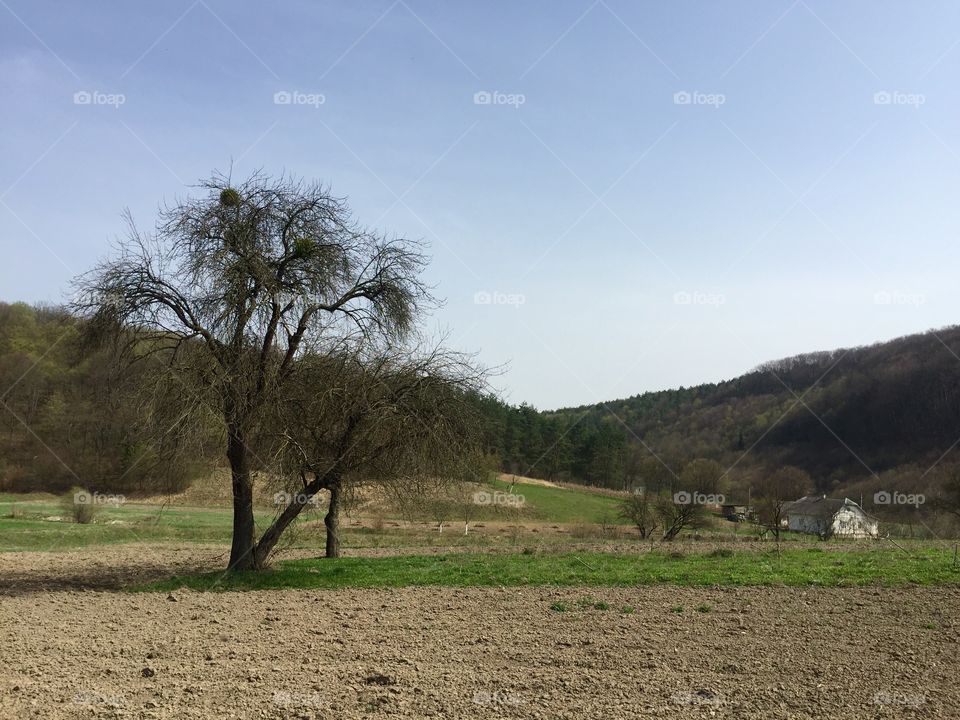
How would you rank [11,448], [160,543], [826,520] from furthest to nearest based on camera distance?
1. [11,448]
2. [826,520]
3. [160,543]

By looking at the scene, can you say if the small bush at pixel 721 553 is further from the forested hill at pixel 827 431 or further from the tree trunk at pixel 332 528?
the forested hill at pixel 827 431

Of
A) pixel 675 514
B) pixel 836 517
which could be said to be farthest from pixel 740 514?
pixel 675 514

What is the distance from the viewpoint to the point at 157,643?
11.3 meters

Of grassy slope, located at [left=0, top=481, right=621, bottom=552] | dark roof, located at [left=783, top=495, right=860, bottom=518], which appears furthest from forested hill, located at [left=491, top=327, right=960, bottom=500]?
grassy slope, located at [left=0, top=481, right=621, bottom=552]

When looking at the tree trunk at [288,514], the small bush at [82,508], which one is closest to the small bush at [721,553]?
the tree trunk at [288,514]

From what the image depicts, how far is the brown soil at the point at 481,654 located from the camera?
8.19 metres

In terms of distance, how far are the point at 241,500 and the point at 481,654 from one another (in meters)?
10.5

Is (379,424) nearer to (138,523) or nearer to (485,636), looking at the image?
(485,636)

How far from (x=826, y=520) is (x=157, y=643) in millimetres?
33742

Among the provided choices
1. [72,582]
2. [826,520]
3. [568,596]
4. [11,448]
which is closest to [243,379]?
[72,582]

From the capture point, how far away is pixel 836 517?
140 ft

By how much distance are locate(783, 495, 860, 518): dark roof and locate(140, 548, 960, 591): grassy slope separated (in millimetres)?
16547

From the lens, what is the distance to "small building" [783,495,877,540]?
133 feet

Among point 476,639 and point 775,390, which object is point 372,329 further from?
point 775,390
